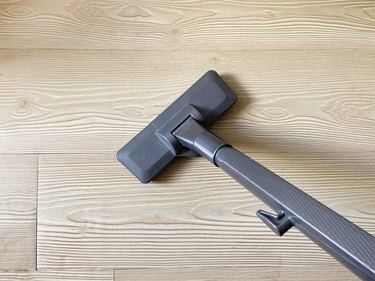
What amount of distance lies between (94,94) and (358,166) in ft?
1.90

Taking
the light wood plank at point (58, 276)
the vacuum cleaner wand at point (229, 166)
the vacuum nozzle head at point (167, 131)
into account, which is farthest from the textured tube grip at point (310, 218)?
the light wood plank at point (58, 276)

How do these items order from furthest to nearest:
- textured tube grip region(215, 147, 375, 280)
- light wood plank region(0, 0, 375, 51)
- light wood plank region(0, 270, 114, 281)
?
light wood plank region(0, 0, 375, 51) → light wood plank region(0, 270, 114, 281) → textured tube grip region(215, 147, 375, 280)

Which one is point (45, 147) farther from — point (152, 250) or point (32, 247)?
point (152, 250)

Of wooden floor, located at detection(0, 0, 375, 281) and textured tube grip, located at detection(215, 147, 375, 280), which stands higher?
textured tube grip, located at detection(215, 147, 375, 280)

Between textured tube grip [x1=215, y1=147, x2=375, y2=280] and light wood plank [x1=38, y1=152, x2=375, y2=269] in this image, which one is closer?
textured tube grip [x1=215, y1=147, x2=375, y2=280]

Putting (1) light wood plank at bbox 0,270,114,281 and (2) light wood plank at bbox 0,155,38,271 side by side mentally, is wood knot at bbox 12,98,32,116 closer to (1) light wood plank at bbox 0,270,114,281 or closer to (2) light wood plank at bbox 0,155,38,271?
(2) light wood plank at bbox 0,155,38,271

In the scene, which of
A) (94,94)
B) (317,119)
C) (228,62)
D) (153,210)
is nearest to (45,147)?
(94,94)

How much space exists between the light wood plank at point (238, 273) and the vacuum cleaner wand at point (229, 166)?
0.62 ft

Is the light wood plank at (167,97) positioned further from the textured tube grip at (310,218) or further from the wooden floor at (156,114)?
the textured tube grip at (310,218)

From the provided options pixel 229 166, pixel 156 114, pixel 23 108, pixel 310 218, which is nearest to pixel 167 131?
pixel 156 114

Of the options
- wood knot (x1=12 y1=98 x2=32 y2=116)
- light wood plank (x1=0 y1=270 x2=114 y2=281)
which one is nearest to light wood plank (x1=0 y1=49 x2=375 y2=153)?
wood knot (x1=12 y1=98 x2=32 y2=116)

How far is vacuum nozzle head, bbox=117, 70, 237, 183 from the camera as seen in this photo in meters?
1.11

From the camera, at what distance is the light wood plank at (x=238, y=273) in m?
1.11

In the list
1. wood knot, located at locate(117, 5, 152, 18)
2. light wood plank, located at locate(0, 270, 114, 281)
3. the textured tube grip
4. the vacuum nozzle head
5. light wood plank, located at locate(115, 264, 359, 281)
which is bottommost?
light wood plank, located at locate(0, 270, 114, 281)
